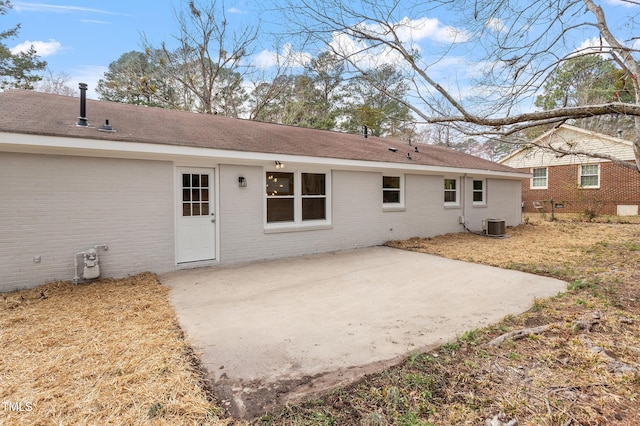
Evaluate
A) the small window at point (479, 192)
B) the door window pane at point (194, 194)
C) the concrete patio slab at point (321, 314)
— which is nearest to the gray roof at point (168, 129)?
the door window pane at point (194, 194)

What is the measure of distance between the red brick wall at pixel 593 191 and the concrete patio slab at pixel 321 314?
15537 mm

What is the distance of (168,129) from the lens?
22.3 ft

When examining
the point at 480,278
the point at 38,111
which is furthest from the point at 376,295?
the point at 38,111

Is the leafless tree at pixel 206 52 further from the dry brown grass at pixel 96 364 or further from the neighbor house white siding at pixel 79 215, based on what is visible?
the dry brown grass at pixel 96 364

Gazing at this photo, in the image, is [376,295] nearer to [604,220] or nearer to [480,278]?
[480,278]

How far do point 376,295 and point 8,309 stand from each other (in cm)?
518

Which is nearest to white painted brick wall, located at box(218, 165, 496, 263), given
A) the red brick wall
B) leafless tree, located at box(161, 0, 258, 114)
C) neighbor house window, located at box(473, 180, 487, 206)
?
neighbor house window, located at box(473, 180, 487, 206)

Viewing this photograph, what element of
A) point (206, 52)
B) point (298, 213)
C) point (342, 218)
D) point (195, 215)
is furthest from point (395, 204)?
point (206, 52)

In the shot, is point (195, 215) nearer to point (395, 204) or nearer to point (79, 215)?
point (79, 215)

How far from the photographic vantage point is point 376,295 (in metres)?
4.91

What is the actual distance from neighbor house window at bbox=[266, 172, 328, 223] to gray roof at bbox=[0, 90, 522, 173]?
707 millimetres

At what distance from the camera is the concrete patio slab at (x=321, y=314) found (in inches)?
106

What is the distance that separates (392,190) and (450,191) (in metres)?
3.12

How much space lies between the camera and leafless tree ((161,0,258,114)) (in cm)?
1625
